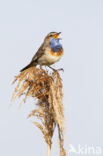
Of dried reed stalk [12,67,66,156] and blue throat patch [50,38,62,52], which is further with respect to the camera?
blue throat patch [50,38,62,52]

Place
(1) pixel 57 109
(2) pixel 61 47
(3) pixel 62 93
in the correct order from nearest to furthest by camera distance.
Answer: (1) pixel 57 109 → (3) pixel 62 93 → (2) pixel 61 47

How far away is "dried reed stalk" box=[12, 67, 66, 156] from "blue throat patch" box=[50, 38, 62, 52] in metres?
2.66

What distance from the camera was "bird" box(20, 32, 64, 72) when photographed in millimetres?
7496

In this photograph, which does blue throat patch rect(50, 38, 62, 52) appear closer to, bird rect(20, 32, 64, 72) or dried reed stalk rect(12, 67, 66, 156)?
bird rect(20, 32, 64, 72)

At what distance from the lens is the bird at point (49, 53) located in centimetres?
750

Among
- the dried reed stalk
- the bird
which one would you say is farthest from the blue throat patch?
the dried reed stalk

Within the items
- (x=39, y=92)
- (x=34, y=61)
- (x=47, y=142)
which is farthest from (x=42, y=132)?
(x=34, y=61)

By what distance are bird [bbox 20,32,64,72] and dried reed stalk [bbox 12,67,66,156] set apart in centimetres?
254

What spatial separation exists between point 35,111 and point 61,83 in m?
0.60

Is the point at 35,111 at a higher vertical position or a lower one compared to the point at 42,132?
higher

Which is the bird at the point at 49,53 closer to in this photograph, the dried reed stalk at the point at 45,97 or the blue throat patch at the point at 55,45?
the blue throat patch at the point at 55,45

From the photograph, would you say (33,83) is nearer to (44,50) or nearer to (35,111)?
(35,111)

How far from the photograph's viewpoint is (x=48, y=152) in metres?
4.50

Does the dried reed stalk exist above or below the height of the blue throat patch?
below
